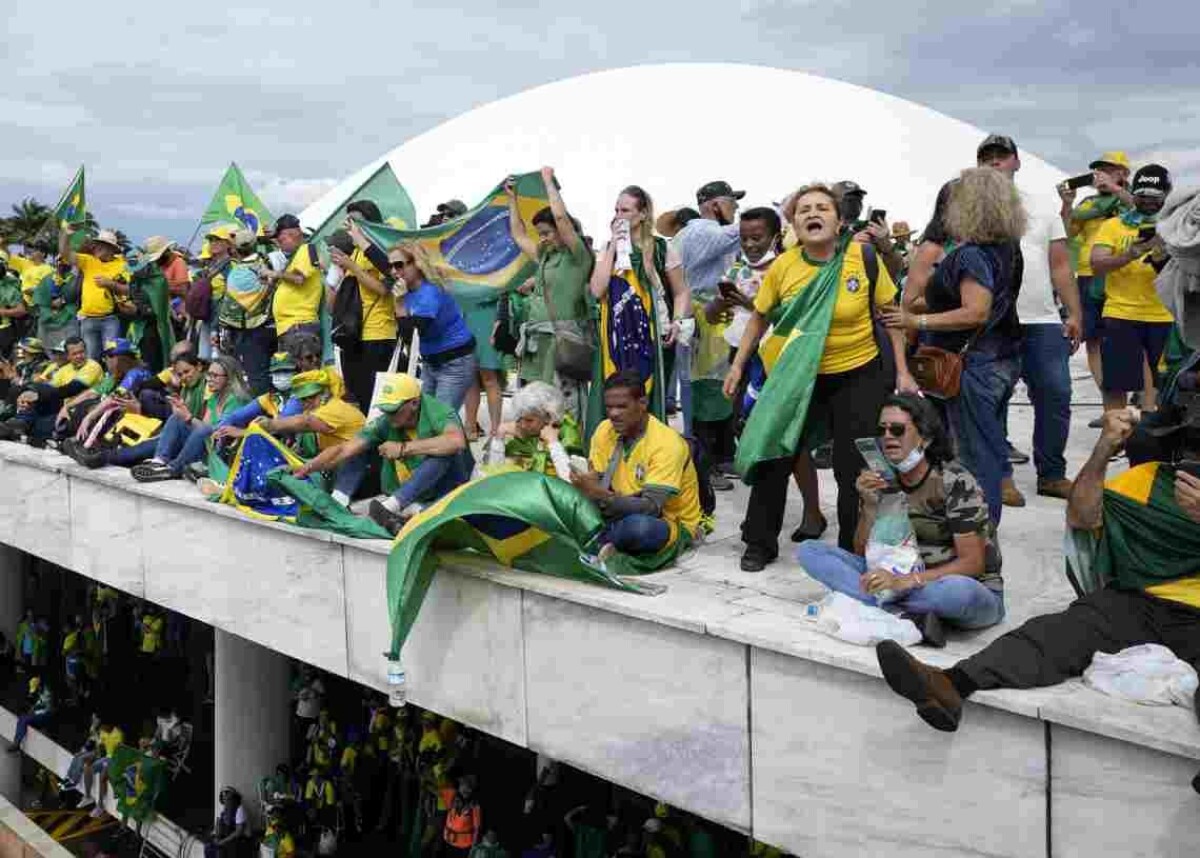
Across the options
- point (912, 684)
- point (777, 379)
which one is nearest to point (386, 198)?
point (777, 379)

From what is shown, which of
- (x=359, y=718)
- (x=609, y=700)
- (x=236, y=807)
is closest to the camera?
(x=609, y=700)

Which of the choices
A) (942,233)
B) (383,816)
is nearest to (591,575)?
(942,233)

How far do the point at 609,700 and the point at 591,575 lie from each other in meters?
0.50

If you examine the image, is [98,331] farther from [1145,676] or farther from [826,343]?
[1145,676]

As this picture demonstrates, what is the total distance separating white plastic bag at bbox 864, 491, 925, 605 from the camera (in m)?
3.82

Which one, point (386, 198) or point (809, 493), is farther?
point (386, 198)

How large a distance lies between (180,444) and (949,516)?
5585 mm

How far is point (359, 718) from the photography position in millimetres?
10719

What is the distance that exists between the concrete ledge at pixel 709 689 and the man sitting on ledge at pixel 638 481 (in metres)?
0.18

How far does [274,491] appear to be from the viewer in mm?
6266

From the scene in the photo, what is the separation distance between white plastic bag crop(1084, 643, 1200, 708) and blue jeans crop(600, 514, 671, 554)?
1.93 m

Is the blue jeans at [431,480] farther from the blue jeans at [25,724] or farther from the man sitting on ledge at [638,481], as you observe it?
the blue jeans at [25,724]

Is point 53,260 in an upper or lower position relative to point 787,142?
lower

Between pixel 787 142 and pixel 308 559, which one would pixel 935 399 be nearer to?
pixel 308 559
